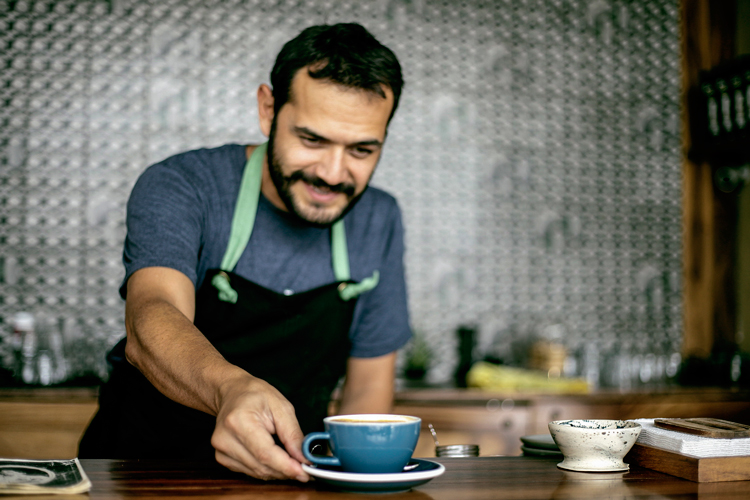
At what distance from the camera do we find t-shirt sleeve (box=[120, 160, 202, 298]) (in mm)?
1350

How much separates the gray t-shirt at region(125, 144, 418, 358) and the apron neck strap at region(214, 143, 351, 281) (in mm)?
17

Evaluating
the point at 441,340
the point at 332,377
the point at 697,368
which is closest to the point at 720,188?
the point at 697,368

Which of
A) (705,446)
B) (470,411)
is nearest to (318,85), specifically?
(705,446)

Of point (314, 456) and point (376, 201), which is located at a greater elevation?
point (376, 201)

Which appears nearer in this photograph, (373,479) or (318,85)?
(373,479)

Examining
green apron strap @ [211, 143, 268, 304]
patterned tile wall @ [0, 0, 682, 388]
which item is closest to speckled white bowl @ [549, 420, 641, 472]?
green apron strap @ [211, 143, 268, 304]

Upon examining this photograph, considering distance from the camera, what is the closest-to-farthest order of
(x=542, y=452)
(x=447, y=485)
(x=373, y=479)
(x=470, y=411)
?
(x=373, y=479)
(x=447, y=485)
(x=542, y=452)
(x=470, y=411)

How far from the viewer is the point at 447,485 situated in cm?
95

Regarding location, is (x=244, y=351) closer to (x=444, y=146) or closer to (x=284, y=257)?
(x=284, y=257)

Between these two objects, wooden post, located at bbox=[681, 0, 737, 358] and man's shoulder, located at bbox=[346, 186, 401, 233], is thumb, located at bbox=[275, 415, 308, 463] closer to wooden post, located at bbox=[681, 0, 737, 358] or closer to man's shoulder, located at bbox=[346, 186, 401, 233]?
man's shoulder, located at bbox=[346, 186, 401, 233]

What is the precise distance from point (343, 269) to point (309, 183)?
0.93ft

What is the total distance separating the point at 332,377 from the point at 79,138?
2121 mm

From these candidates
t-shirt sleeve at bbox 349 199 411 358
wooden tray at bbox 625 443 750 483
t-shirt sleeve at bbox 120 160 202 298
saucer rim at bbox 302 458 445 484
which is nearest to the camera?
saucer rim at bbox 302 458 445 484

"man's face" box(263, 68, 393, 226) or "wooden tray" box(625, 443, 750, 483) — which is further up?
"man's face" box(263, 68, 393, 226)
